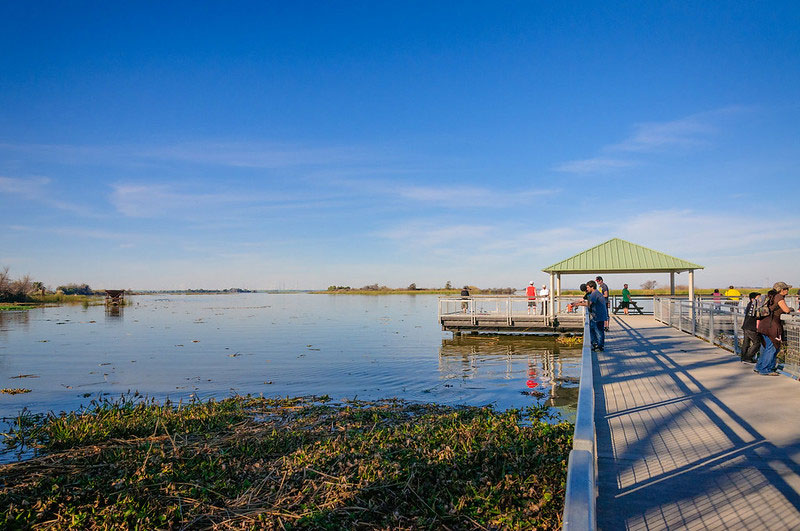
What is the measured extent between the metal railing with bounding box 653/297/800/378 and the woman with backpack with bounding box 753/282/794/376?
0.38 metres

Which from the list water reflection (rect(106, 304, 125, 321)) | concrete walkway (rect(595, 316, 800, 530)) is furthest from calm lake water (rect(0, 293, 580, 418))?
water reflection (rect(106, 304, 125, 321))

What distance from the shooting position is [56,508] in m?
5.46

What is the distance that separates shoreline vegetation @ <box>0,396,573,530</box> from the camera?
4957 mm

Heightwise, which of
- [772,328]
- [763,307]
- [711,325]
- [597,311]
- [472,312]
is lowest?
[472,312]

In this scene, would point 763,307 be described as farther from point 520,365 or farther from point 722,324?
point 520,365

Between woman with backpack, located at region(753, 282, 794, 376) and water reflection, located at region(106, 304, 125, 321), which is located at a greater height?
woman with backpack, located at region(753, 282, 794, 376)

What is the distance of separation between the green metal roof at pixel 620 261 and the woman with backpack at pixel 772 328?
58.4ft

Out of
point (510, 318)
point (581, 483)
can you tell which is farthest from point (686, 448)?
point (510, 318)

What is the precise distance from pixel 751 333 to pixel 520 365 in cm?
931

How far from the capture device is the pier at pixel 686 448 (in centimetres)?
382

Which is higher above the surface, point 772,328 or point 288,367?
point 772,328

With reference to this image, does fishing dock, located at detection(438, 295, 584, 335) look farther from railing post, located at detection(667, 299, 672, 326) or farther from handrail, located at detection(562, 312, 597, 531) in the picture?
handrail, located at detection(562, 312, 597, 531)

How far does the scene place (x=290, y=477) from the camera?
5.92 meters

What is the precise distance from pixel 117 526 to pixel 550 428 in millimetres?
5848
